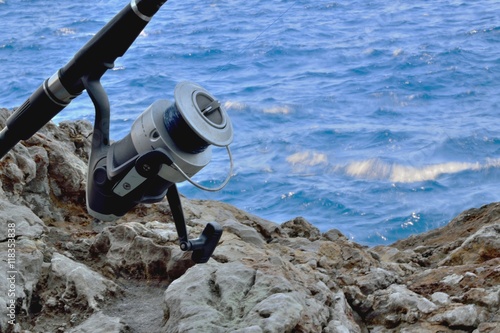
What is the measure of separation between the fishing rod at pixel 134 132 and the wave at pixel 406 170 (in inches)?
340

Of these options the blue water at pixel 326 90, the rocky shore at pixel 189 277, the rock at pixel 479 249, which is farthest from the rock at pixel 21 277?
the blue water at pixel 326 90

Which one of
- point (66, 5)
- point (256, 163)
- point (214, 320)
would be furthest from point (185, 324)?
point (66, 5)

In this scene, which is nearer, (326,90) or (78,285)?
(78,285)

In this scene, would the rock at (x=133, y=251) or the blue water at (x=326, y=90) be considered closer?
the rock at (x=133, y=251)

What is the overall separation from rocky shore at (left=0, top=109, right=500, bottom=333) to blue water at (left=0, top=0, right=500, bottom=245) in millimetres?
5554

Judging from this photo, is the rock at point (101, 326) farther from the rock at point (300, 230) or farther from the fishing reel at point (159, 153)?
the rock at point (300, 230)

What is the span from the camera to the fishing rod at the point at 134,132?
6.84 ft

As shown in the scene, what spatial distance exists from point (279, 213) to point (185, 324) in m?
7.19

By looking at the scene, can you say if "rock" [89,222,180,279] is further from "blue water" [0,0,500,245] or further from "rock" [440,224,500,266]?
"blue water" [0,0,500,245]

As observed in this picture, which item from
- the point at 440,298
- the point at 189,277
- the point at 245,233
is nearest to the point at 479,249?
the point at 440,298

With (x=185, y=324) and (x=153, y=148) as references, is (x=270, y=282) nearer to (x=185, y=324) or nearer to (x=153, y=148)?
(x=185, y=324)

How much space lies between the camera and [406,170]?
A: 35.2 feet

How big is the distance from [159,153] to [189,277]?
1158mm

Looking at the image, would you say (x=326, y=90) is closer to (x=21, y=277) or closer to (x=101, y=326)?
(x=21, y=277)
